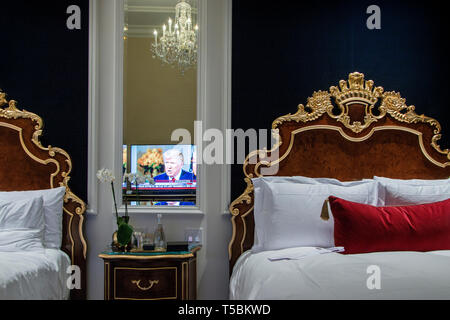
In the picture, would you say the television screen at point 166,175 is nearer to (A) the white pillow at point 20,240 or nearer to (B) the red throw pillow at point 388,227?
(A) the white pillow at point 20,240

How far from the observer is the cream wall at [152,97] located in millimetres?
2873

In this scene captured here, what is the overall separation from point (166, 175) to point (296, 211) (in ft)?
3.18

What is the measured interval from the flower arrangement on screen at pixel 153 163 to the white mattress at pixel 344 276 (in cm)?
98

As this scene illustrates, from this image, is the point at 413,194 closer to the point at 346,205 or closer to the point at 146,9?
the point at 346,205

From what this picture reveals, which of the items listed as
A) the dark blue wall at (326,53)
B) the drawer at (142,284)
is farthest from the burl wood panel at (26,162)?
the dark blue wall at (326,53)

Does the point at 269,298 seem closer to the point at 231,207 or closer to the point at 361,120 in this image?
the point at 231,207

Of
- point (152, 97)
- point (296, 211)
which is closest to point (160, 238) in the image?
point (296, 211)

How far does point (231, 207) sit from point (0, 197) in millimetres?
1465

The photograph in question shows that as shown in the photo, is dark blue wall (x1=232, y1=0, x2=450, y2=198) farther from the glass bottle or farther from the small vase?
the small vase

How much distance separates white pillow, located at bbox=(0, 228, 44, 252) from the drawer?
20.9 inches

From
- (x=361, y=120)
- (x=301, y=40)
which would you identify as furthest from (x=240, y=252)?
(x=301, y=40)

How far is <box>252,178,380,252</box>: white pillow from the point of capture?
2.37m

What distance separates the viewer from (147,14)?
2.91 metres

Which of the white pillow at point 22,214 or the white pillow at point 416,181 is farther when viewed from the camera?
the white pillow at point 416,181
